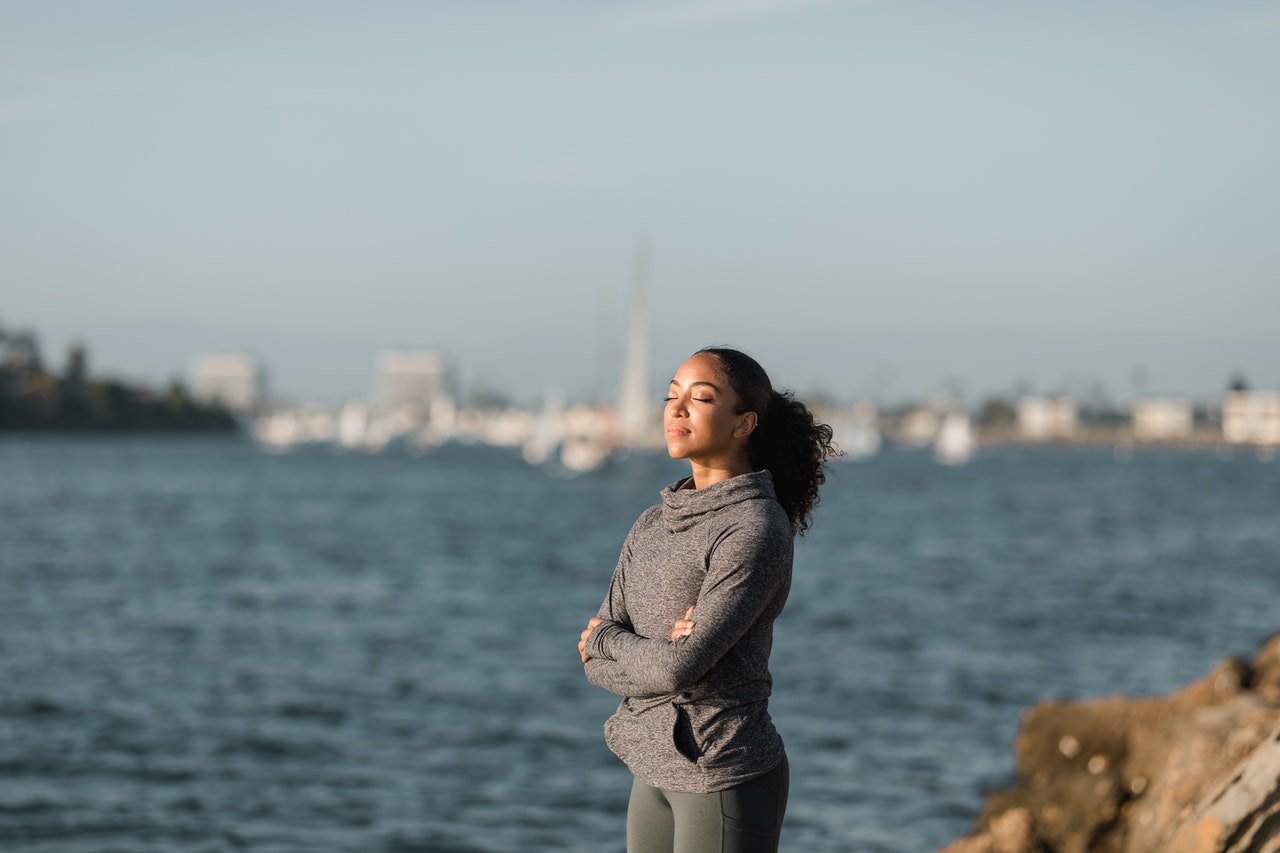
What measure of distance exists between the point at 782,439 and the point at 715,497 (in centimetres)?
37

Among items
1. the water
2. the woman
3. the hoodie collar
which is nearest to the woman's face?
the woman

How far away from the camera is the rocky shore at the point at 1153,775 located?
6.72 metres

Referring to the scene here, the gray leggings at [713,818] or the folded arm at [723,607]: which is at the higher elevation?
the folded arm at [723,607]

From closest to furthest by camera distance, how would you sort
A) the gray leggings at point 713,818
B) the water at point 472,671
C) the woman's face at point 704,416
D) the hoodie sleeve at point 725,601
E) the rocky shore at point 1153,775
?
the hoodie sleeve at point 725,601 → the gray leggings at point 713,818 → the woman's face at point 704,416 → the rocky shore at point 1153,775 → the water at point 472,671

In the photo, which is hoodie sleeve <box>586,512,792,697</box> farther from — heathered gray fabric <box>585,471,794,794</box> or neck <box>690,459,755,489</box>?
neck <box>690,459,755,489</box>

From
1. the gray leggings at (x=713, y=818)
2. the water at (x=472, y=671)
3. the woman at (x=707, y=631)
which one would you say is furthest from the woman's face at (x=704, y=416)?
the water at (x=472, y=671)

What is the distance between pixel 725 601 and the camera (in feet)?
13.1

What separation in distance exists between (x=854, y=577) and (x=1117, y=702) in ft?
99.0

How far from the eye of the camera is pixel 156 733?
2014 cm

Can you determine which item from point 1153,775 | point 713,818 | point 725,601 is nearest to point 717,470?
point 725,601

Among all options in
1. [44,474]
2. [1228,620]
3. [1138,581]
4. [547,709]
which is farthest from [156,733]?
[44,474]

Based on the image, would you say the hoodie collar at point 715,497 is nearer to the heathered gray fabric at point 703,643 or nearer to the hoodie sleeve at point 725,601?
the heathered gray fabric at point 703,643

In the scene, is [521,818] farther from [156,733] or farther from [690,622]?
[690,622]

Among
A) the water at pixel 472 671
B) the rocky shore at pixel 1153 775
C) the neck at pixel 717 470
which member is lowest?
the water at pixel 472 671
